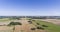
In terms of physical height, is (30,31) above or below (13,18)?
below

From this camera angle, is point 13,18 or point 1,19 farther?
point 13,18

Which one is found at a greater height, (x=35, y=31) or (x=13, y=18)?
(x=13, y=18)

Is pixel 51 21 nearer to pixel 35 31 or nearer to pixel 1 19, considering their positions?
pixel 35 31

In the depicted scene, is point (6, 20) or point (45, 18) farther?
point (45, 18)

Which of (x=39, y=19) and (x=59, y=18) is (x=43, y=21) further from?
(x=59, y=18)

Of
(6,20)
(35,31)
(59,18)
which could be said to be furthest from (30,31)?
(59,18)

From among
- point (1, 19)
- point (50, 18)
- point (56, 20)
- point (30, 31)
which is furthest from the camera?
point (50, 18)

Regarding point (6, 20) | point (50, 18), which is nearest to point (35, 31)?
point (6, 20)

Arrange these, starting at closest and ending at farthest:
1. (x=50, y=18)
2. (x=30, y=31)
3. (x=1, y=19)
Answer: (x=30, y=31) < (x=1, y=19) < (x=50, y=18)

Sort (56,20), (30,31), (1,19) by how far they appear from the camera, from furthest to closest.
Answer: (56,20), (1,19), (30,31)
